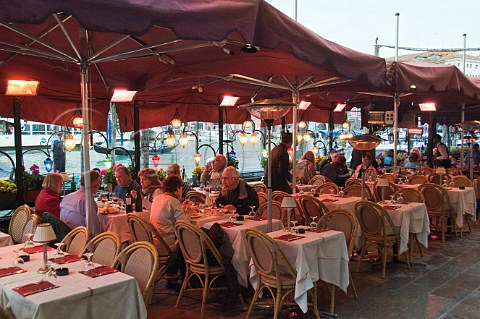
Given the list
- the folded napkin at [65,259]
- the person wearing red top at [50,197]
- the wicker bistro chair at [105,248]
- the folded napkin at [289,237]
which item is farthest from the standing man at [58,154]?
the folded napkin at [289,237]

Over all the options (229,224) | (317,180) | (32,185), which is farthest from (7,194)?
(317,180)

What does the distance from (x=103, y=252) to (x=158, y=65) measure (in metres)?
2.90

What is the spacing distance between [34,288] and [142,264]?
0.87m

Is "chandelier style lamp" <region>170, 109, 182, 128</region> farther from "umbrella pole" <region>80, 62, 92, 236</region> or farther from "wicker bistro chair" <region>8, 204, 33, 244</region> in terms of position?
"umbrella pole" <region>80, 62, 92, 236</region>

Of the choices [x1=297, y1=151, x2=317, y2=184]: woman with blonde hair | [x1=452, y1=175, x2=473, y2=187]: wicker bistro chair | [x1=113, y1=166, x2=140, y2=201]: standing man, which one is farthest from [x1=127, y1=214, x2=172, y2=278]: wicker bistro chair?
[x1=452, y1=175, x2=473, y2=187]: wicker bistro chair

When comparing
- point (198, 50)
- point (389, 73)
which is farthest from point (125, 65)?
point (389, 73)

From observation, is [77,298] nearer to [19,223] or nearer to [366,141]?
[19,223]

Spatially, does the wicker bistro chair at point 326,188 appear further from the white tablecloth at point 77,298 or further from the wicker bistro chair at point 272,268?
the white tablecloth at point 77,298

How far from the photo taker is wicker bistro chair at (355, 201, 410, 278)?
21.0ft

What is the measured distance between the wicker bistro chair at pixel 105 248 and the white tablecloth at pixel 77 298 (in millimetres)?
497

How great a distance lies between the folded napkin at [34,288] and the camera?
331 cm

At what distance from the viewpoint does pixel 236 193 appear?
6973 millimetres

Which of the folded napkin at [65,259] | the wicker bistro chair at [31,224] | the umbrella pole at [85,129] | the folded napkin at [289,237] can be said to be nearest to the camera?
the folded napkin at [65,259]

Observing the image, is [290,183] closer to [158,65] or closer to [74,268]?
[158,65]
